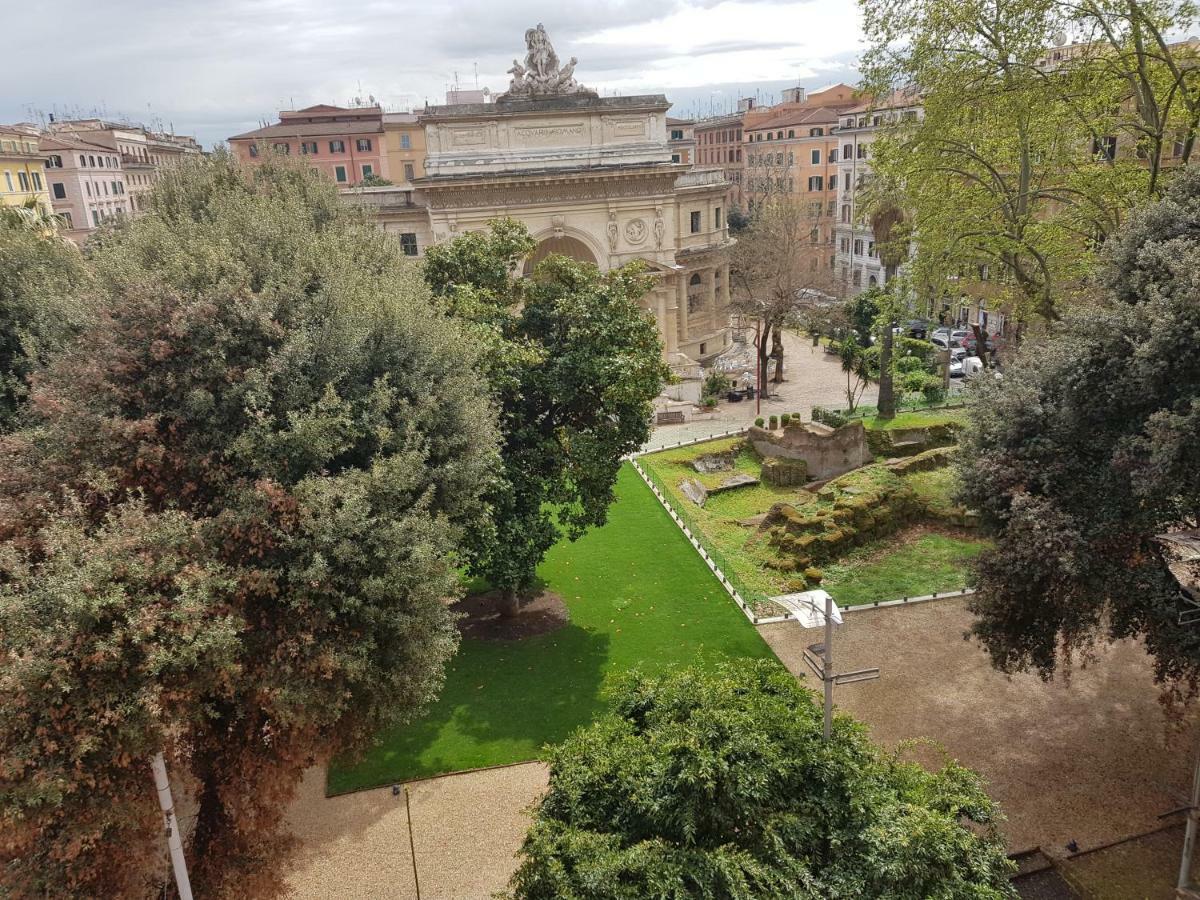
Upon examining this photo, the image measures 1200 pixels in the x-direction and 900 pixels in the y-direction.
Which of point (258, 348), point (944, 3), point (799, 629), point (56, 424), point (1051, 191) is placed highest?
point (944, 3)

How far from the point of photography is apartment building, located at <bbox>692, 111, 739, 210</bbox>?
89750 mm

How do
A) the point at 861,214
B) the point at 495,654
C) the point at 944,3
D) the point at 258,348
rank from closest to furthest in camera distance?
the point at 258,348 → the point at 495,654 → the point at 944,3 → the point at 861,214

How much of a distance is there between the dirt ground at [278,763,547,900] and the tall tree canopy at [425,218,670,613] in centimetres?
414

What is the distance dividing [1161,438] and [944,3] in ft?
49.4

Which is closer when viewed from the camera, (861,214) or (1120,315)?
(1120,315)

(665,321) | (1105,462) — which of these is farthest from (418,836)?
(665,321)

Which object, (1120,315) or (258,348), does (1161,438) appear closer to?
(1120,315)

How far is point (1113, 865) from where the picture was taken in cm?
1167

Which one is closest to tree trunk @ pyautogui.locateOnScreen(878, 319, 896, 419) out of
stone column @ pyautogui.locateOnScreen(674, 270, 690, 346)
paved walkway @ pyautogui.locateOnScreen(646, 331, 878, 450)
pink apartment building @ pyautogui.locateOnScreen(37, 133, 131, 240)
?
paved walkway @ pyautogui.locateOnScreen(646, 331, 878, 450)

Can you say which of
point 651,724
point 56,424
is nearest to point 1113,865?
point 651,724

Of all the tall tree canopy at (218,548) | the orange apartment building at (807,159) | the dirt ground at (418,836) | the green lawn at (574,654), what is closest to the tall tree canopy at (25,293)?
the tall tree canopy at (218,548)

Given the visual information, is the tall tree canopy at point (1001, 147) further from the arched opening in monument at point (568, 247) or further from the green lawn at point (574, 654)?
the arched opening in monument at point (568, 247)

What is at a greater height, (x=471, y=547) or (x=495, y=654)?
(x=471, y=547)

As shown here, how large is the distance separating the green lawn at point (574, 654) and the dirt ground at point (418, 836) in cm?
43
